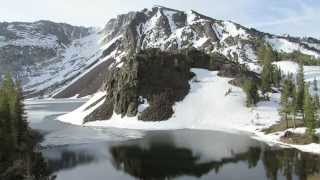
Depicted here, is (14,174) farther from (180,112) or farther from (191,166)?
(180,112)

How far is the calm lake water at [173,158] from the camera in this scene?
9269 centimetres

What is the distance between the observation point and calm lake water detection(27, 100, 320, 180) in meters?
92.7

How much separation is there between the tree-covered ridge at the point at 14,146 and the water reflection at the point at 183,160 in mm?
8339

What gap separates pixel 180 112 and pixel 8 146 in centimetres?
10564

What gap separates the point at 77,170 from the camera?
99.9 metres

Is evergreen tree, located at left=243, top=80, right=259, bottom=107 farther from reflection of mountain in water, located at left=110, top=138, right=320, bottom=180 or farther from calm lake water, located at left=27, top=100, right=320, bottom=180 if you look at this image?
reflection of mountain in water, located at left=110, top=138, right=320, bottom=180

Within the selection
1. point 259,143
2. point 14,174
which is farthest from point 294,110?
point 14,174

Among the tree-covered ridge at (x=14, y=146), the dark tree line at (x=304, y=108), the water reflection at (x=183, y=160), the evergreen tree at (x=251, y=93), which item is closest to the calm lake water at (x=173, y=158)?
the water reflection at (x=183, y=160)

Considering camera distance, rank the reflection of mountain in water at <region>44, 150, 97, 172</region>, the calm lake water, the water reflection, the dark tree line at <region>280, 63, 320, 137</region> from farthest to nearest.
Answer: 1. the dark tree line at <region>280, 63, 320, 137</region>
2. the reflection of mountain in water at <region>44, 150, 97, 172</region>
3. the calm lake water
4. the water reflection

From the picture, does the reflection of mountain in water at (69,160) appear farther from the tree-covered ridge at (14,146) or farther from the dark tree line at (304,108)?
the dark tree line at (304,108)

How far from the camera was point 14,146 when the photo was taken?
96.2 m

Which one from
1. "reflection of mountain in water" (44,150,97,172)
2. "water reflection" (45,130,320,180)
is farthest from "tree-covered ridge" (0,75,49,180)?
"water reflection" (45,130,320,180)

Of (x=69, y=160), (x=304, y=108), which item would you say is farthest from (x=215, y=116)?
(x=69, y=160)

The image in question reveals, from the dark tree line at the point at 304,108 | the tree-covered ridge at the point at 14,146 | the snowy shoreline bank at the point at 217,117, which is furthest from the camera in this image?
the snowy shoreline bank at the point at 217,117
